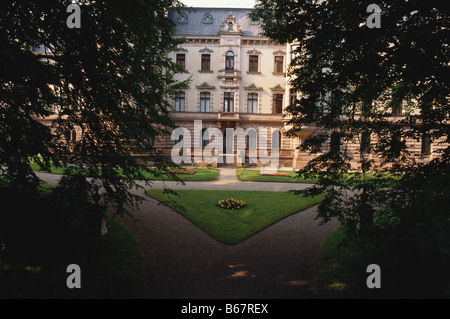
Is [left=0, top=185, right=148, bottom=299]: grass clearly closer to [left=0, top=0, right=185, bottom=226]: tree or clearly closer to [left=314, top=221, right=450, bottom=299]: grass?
[left=0, top=0, right=185, bottom=226]: tree

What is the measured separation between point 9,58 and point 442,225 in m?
7.86

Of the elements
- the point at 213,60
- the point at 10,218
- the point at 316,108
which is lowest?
the point at 10,218

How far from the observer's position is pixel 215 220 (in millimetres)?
10227

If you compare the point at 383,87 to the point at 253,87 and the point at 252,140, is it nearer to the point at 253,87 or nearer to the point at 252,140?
the point at 252,140

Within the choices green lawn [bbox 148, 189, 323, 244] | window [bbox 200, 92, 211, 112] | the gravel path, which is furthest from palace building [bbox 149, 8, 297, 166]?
the gravel path

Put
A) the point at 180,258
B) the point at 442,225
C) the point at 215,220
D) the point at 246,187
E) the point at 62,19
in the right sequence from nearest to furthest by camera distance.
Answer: the point at 442,225, the point at 62,19, the point at 180,258, the point at 215,220, the point at 246,187

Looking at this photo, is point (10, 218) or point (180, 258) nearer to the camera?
point (10, 218)

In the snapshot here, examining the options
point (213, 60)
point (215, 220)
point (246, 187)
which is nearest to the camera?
point (215, 220)

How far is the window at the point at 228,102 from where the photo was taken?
31.3 meters

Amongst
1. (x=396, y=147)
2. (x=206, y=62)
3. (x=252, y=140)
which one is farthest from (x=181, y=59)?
(x=396, y=147)

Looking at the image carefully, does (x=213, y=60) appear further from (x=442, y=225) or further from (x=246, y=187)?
(x=442, y=225)

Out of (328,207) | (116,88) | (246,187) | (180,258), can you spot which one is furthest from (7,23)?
(246,187)

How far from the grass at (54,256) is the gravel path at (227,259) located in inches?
25.5

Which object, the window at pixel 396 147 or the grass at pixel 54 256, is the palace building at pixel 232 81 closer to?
the grass at pixel 54 256
